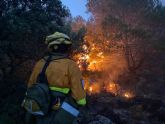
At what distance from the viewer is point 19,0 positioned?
12711 mm

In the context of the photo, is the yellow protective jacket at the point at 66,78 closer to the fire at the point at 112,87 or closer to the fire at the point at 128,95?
the fire at the point at 128,95

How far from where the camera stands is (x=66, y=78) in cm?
516

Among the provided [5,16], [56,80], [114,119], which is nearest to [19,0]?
[5,16]

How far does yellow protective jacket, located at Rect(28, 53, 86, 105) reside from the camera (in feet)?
16.8

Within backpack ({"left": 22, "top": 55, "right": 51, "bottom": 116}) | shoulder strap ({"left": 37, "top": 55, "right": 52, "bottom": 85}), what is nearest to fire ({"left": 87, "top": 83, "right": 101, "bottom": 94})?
shoulder strap ({"left": 37, "top": 55, "right": 52, "bottom": 85})

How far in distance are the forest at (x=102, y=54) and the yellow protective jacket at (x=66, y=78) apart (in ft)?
15.6

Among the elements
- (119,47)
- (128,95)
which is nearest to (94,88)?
(128,95)

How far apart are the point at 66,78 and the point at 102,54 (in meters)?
22.1

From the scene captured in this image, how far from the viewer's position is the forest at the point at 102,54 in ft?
37.0

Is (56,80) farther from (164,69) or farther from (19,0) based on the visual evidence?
(164,69)

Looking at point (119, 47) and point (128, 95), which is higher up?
point (119, 47)

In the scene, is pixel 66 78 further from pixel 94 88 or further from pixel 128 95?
pixel 94 88

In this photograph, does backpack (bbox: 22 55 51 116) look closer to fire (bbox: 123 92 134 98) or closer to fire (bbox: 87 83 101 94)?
fire (bbox: 123 92 134 98)

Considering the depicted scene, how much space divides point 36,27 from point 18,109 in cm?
314
